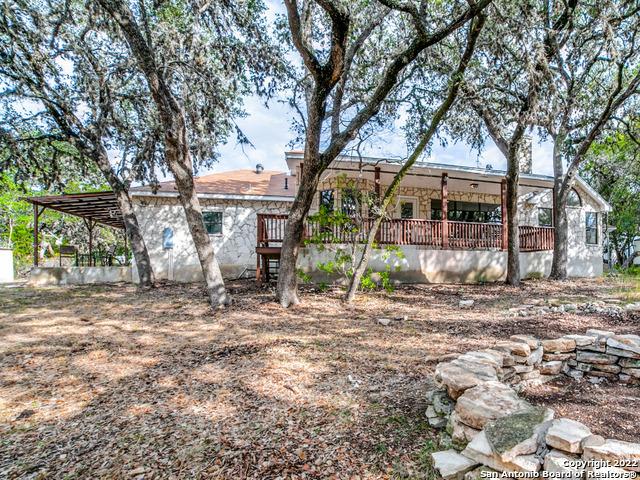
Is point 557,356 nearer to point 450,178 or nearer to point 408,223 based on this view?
point 408,223

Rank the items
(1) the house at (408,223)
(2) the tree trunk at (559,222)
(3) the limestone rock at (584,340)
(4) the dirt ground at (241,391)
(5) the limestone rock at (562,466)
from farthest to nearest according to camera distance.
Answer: (2) the tree trunk at (559,222), (1) the house at (408,223), (3) the limestone rock at (584,340), (4) the dirt ground at (241,391), (5) the limestone rock at (562,466)

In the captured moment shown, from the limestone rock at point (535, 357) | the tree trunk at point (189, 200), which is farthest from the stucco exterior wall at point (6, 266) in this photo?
the limestone rock at point (535, 357)

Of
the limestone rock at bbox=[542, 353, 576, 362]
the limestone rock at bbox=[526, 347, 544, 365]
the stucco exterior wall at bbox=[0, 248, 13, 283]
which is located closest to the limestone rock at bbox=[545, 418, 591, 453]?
the limestone rock at bbox=[526, 347, 544, 365]

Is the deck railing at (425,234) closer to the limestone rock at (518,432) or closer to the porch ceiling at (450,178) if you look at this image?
the porch ceiling at (450,178)

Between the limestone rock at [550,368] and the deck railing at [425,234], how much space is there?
571cm

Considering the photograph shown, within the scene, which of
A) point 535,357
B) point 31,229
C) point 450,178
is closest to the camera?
point 535,357

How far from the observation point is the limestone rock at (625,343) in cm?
370

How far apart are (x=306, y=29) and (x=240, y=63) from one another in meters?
1.90

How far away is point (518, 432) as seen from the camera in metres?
2.09

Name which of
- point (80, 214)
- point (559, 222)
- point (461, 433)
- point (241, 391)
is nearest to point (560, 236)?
point (559, 222)

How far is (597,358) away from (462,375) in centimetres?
213

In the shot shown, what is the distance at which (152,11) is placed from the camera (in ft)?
26.6

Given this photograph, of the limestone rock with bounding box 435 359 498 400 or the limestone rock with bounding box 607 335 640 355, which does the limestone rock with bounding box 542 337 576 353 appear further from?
the limestone rock with bounding box 435 359 498 400

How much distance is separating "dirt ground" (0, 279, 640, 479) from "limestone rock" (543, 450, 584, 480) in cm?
76
